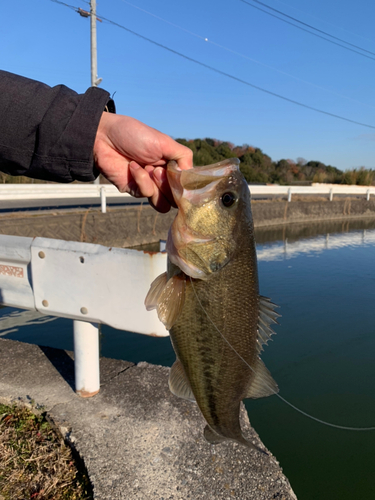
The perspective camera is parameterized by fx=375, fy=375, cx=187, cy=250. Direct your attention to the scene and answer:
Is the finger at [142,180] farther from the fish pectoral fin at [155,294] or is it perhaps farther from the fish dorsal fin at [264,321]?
the fish dorsal fin at [264,321]

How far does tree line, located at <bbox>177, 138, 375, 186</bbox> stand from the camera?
37.2m

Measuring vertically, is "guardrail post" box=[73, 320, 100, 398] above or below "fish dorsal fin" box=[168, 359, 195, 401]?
below

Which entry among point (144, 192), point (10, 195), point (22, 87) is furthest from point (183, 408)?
point (10, 195)

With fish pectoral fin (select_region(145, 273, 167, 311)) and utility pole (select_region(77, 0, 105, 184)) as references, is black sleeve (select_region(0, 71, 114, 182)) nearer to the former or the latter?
fish pectoral fin (select_region(145, 273, 167, 311))

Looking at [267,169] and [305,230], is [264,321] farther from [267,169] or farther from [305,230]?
[267,169]

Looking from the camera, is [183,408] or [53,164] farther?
A: [183,408]

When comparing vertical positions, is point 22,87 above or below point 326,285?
above

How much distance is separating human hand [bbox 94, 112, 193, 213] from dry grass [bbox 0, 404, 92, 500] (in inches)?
68.7

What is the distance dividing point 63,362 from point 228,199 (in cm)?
255

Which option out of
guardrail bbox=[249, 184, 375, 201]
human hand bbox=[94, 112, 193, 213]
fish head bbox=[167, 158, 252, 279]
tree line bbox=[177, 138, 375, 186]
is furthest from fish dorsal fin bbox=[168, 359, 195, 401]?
tree line bbox=[177, 138, 375, 186]

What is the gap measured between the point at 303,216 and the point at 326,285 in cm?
1380

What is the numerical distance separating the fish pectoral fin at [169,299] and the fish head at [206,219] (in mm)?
81

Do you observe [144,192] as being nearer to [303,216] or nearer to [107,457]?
[107,457]

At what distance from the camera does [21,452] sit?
250 cm
